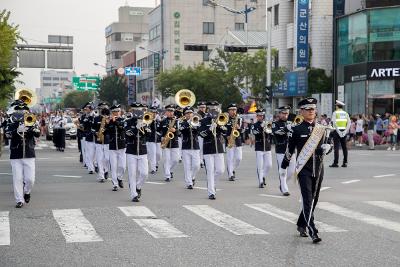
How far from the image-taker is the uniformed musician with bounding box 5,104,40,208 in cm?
1368

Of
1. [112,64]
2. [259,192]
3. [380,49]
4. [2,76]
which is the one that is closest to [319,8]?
[380,49]

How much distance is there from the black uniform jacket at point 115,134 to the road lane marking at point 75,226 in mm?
3915

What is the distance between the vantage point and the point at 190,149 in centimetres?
1733

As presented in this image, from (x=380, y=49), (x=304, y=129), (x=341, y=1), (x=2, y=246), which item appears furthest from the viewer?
(x=341, y=1)

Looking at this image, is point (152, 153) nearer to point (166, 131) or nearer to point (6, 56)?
point (166, 131)

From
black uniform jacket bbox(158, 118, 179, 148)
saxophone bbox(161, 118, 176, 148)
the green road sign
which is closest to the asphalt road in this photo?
saxophone bbox(161, 118, 176, 148)

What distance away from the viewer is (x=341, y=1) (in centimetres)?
5094

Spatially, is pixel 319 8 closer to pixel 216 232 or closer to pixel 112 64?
pixel 216 232

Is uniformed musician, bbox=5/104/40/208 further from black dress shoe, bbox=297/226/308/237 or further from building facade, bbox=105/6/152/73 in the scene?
building facade, bbox=105/6/152/73

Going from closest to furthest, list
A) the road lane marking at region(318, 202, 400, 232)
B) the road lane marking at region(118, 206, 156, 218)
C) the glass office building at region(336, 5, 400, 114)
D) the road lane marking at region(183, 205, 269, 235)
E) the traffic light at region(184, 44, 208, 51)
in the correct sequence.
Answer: the road lane marking at region(183, 205, 269, 235) < the road lane marking at region(318, 202, 400, 232) < the road lane marking at region(118, 206, 156, 218) < the traffic light at region(184, 44, 208, 51) < the glass office building at region(336, 5, 400, 114)

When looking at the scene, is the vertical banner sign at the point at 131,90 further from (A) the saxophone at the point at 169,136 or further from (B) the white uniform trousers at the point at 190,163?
(B) the white uniform trousers at the point at 190,163

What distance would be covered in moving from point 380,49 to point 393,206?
33443 mm

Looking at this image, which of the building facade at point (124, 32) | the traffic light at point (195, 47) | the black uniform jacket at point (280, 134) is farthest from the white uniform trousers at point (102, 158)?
the building facade at point (124, 32)

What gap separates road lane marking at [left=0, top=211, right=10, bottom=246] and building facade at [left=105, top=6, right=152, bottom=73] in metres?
128
